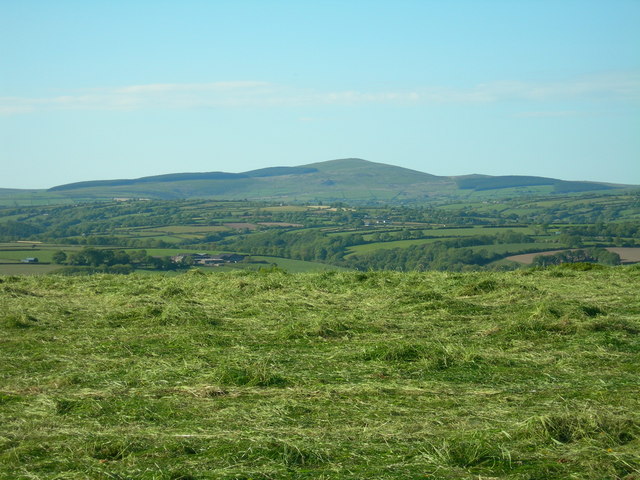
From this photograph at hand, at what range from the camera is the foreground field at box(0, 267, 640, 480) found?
6117 millimetres

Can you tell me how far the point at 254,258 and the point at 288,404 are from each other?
40190 mm

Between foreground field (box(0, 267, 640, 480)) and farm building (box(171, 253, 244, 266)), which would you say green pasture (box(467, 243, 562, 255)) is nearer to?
farm building (box(171, 253, 244, 266))

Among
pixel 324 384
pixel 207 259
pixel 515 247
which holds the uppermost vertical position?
pixel 324 384

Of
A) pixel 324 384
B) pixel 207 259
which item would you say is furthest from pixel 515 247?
pixel 324 384

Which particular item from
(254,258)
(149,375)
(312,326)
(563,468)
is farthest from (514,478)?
(254,258)

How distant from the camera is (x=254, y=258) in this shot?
47.9 m

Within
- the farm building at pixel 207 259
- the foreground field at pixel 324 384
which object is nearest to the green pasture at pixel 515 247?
the farm building at pixel 207 259

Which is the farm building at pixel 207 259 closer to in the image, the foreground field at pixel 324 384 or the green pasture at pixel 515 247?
the green pasture at pixel 515 247

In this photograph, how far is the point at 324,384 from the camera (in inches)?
347

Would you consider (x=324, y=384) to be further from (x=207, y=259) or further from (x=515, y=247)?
(x=515, y=247)

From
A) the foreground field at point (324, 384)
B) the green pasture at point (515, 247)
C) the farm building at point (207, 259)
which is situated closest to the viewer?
the foreground field at point (324, 384)

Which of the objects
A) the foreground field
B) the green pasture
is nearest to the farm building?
the green pasture

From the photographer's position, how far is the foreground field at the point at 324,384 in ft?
20.1

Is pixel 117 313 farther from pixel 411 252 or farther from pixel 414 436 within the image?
pixel 411 252
